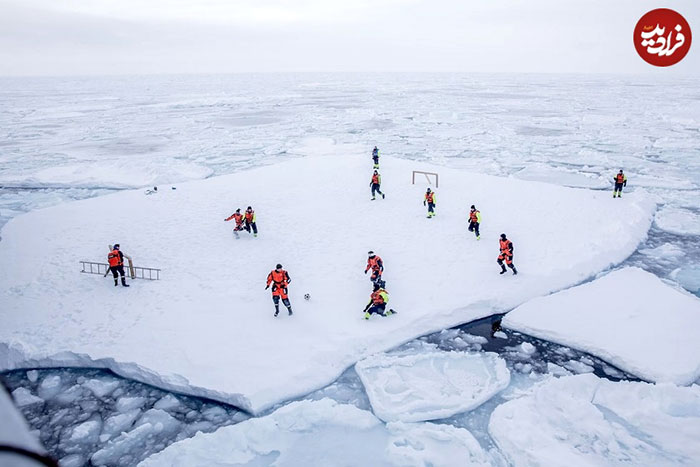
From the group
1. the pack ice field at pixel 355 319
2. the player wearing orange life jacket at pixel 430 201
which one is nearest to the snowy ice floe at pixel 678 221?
the pack ice field at pixel 355 319

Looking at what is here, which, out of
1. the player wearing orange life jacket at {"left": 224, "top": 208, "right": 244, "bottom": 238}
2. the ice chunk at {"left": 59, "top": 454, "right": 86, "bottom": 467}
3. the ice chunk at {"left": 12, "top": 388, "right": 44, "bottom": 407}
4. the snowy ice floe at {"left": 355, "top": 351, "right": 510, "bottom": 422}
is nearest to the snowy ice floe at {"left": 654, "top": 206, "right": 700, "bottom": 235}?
the snowy ice floe at {"left": 355, "top": 351, "right": 510, "bottom": 422}

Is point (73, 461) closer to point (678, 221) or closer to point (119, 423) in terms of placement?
point (119, 423)

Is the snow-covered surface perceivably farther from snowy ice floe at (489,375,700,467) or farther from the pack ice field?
snowy ice floe at (489,375,700,467)

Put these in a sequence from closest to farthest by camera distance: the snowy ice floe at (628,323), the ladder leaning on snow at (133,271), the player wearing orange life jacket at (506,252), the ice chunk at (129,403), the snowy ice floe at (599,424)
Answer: the snowy ice floe at (599,424) < the ice chunk at (129,403) < the snowy ice floe at (628,323) < the player wearing orange life jacket at (506,252) < the ladder leaning on snow at (133,271)

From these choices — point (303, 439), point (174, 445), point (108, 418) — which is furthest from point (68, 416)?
point (303, 439)

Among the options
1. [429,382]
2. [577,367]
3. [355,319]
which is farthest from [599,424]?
[355,319]

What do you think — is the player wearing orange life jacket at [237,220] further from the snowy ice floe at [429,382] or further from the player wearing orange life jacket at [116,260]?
the snowy ice floe at [429,382]
